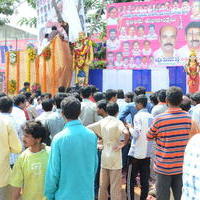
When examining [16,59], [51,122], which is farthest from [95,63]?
[51,122]

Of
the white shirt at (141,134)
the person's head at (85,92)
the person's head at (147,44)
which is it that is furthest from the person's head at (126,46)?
the white shirt at (141,134)

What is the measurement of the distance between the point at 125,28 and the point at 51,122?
937 cm

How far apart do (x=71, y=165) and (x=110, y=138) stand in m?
1.30

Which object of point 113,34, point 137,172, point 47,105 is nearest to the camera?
point 137,172

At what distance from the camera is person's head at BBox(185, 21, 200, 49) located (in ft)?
37.2

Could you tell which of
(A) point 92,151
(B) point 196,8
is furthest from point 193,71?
(A) point 92,151

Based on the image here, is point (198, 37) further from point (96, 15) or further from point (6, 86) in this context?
point (6, 86)

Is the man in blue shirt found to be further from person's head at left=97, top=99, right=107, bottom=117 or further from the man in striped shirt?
person's head at left=97, top=99, right=107, bottom=117

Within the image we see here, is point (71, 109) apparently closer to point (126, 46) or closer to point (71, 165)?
point (71, 165)

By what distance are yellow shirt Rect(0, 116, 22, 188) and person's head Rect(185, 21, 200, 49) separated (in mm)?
9483

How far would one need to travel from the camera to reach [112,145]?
3.78 m

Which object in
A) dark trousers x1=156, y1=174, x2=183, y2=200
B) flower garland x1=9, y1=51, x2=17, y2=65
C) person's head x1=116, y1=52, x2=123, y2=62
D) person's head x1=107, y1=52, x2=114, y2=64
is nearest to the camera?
dark trousers x1=156, y1=174, x2=183, y2=200

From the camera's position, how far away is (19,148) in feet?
10.3

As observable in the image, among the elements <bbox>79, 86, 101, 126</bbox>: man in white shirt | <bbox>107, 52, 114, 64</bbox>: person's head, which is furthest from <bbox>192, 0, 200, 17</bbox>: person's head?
<bbox>79, 86, 101, 126</bbox>: man in white shirt
